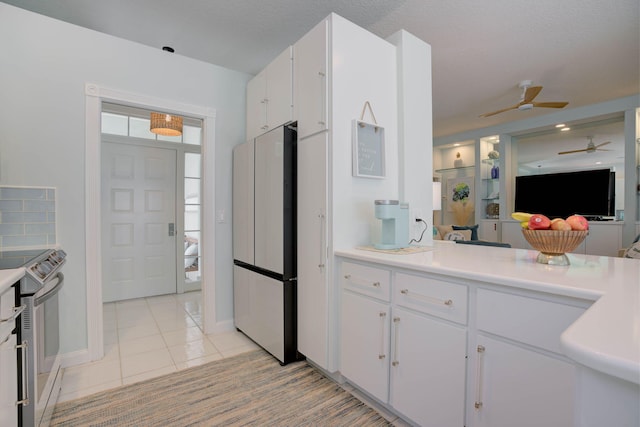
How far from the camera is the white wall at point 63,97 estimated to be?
212 cm

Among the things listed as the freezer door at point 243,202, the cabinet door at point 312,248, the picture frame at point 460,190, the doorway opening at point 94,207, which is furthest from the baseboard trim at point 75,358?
the picture frame at point 460,190

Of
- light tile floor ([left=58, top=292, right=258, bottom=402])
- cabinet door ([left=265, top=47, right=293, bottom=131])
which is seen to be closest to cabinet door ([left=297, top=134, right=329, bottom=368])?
cabinet door ([left=265, top=47, right=293, bottom=131])

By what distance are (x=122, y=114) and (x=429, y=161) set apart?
3803 millimetres

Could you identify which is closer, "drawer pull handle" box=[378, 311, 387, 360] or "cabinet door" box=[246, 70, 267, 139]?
"drawer pull handle" box=[378, 311, 387, 360]

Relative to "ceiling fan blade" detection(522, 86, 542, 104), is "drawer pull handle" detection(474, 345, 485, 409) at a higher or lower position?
lower

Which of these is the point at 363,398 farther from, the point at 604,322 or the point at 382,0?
the point at 382,0

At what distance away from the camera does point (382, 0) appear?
2.31 m

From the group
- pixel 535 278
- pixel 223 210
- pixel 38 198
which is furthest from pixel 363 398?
pixel 38 198

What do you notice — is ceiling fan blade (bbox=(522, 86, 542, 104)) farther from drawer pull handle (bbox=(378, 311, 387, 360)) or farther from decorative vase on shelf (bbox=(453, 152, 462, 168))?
drawer pull handle (bbox=(378, 311, 387, 360))

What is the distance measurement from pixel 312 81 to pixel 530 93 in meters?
3.03

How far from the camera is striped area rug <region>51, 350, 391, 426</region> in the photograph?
5.54ft

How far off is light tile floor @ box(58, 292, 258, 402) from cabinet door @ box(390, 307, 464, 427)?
56.9 inches

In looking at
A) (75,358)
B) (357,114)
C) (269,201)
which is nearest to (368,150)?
(357,114)

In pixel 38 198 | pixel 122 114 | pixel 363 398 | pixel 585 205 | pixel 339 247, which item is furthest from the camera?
pixel 585 205
